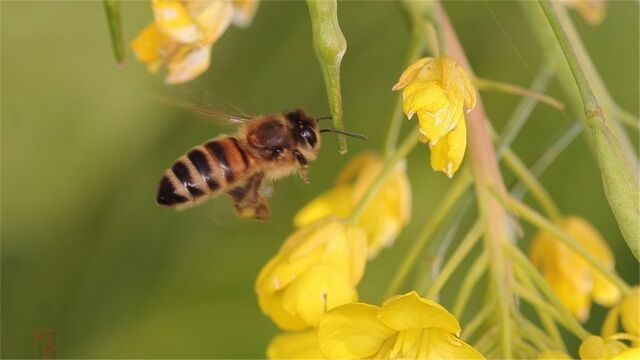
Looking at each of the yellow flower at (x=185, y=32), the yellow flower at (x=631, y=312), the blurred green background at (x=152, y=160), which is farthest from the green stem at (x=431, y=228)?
the blurred green background at (x=152, y=160)

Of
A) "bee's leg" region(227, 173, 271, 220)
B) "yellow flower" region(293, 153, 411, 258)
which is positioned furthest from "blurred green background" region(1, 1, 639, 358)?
"bee's leg" region(227, 173, 271, 220)

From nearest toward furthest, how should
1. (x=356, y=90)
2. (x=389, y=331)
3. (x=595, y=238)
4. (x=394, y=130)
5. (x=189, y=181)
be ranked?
(x=389, y=331) → (x=189, y=181) → (x=394, y=130) → (x=595, y=238) → (x=356, y=90)

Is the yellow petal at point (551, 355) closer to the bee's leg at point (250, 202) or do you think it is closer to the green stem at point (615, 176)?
the green stem at point (615, 176)

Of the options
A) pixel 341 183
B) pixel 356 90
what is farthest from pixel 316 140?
pixel 356 90

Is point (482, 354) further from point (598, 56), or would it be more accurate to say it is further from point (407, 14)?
point (598, 56)

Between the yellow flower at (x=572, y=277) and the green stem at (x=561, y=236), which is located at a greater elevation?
the green stem at (x=561, y=236)

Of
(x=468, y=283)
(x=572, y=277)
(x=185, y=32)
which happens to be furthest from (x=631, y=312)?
(x=185, y=32)
